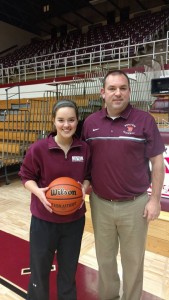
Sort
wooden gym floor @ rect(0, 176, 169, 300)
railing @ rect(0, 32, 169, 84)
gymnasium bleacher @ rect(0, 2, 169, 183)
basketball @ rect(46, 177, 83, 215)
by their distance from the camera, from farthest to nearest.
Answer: railing @ rect(0, 32, 169, 84) < gymnasium bleacher @ rect(0, 2, 169, 183) < wooden gym floor @ rect(0, 176, 169, 300) < basketball @ rect(46, 177, 83, 215)

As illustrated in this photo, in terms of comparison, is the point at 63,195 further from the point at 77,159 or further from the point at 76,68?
the point at 76,68

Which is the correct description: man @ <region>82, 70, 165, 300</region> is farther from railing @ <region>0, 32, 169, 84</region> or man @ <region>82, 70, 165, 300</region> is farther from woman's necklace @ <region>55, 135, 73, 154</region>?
railing @ <region>0, 32, 169, 84</region>

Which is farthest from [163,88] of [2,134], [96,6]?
[96,6]

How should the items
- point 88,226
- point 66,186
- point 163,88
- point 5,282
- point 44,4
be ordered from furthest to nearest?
point 44,4 → point 163,88 → point 88,226 → point 5,282 → point 66,186

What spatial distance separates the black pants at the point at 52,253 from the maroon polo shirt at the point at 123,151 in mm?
280

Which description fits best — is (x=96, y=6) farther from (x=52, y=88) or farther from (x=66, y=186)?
(x=66, y=186)

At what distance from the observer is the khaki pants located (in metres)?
1.46

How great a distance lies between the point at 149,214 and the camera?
144 centimetres

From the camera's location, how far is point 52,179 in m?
1.40

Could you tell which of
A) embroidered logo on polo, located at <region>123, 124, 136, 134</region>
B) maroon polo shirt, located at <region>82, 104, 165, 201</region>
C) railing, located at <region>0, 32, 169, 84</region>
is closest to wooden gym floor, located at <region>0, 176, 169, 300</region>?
maroon polo shirt, located at <region>82, 104, 165, 201</region>

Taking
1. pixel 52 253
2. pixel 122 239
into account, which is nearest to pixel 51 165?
pixel 52 253

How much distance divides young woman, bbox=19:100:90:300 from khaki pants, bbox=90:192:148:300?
0.45ft

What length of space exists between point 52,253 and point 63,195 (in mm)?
365

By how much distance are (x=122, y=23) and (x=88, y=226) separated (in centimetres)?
1070
